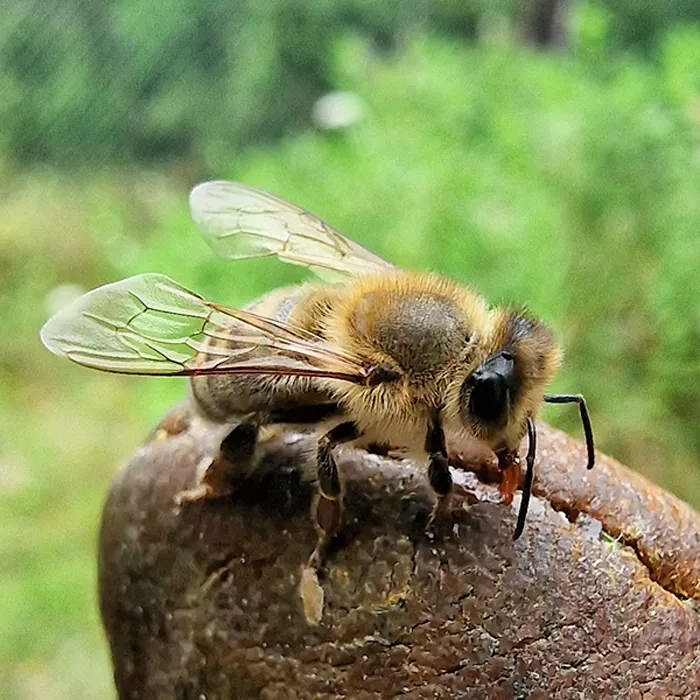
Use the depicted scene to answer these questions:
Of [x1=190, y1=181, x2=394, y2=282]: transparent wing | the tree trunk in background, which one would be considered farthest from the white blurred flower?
[x1=190, y1=181, x2=394, y2=282]: transparent wing

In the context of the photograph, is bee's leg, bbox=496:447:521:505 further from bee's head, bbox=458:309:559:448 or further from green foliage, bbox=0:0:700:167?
green foliage, bbox=0:0:700:167

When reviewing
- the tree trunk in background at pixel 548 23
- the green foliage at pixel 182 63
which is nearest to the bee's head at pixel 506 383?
the tree trunk in background at pixel 548 23

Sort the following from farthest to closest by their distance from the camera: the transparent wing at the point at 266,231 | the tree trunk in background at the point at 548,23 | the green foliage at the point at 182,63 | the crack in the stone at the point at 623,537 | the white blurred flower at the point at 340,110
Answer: the green foliage at the point at 182,63 → the tree trunk in background at the point at 548,23 → the white blurred flower at the point at 340,110 → the transparent wing at the point at 266,231 → the crack in the stone at the point at 623,537

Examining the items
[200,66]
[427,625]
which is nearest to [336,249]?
[427,625]

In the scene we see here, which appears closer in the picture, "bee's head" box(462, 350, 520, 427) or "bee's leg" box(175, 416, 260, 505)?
"bee's head" box(462, 350, 520, 427)

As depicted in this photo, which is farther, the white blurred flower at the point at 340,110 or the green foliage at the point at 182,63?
the green foliage at the point at 182,63

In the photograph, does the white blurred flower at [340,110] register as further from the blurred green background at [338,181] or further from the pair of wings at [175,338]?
the pair of wings at [175,338]
